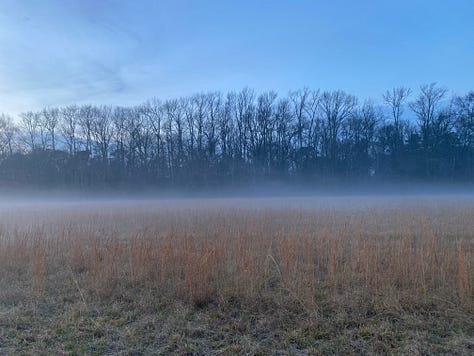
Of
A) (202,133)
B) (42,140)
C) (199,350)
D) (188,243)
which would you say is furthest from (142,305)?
(42,140)

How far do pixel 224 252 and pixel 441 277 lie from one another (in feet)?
11.4

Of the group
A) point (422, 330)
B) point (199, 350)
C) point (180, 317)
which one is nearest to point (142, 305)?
point (180, 317)

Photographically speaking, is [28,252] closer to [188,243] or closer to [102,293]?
[102,293]

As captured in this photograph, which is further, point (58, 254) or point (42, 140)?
point (42, 140)

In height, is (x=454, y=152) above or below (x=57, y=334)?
above

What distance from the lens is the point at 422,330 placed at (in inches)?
146

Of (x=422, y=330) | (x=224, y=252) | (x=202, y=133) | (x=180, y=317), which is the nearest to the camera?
(x=422, y=330)

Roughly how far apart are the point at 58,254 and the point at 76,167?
4510cm

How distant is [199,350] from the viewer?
11.3ft

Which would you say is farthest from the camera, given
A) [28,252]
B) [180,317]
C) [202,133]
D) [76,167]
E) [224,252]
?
[202,133]

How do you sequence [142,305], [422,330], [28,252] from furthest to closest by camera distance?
[28,252]
[142,305]
[422,330]

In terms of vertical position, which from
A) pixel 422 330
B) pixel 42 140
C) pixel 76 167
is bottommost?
pixel 422 330

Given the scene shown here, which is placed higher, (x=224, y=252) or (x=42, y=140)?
(x=42, y=140)

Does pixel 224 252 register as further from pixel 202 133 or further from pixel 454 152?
pixel 454 152
